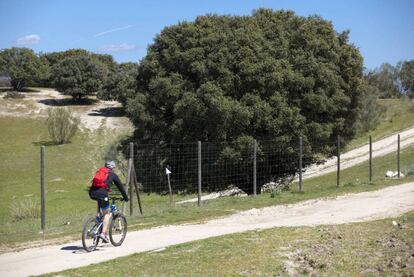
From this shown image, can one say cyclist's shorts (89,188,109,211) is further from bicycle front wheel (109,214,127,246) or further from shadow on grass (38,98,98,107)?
shadow on grass (38,98,98,107)

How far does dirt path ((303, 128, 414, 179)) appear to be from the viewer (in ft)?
120

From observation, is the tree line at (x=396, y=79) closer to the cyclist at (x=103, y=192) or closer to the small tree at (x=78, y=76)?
the small tree at (x=78, y=76)

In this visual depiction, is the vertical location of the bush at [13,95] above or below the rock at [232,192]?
above

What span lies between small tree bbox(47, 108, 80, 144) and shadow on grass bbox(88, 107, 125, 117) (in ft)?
50.1

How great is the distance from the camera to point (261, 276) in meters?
7.72

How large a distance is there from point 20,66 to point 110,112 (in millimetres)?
30189

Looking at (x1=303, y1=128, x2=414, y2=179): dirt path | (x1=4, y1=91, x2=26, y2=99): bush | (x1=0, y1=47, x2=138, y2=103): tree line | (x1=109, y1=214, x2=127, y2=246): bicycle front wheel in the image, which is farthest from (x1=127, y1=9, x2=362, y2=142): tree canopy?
(x1=4, y1=91, x2=26, y2=99): bush

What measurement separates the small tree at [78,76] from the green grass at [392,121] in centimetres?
4577

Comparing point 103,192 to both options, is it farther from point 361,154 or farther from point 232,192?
point 361,154

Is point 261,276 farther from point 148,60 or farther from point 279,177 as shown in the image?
point 148,60

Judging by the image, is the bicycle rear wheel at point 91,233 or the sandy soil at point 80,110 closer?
the bicycle rear wheel at point 91,233

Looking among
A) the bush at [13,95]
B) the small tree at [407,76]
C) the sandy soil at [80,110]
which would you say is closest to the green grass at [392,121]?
the sandy soil at [80,110]

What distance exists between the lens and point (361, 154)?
136ft

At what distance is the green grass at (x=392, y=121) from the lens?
1942 inches
